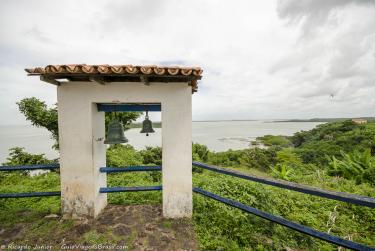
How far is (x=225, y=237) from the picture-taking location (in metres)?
3.06

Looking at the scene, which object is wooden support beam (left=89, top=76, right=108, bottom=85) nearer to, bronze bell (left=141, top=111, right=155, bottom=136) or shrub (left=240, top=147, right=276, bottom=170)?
bronze bell (left=141, top=111, right=155, bottom=136)

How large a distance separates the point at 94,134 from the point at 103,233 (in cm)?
149

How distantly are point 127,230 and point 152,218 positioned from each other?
466 millimetres

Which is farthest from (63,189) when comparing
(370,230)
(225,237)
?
(370,230)

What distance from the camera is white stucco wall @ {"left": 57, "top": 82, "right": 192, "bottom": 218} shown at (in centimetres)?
325

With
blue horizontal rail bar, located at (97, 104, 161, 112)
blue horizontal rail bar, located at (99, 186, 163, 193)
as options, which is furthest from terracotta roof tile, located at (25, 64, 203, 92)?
blue horizontal rail bar, located at (99, 186, 163, 193)

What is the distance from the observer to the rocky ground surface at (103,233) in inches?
109

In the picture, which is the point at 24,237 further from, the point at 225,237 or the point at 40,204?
the point at 225,237

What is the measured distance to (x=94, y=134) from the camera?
3.36 meters

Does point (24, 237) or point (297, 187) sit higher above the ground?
point (297, 187)

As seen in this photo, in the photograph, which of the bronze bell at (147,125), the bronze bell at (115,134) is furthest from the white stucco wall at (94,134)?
the bronze bell at (147,125)

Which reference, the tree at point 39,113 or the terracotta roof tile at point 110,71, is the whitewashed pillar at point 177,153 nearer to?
the terracotta roof tile at point 110,71

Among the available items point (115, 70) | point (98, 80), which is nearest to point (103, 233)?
point (98, 80)

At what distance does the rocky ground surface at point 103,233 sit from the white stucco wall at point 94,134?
0.91 feet
